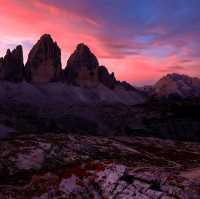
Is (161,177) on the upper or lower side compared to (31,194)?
upper

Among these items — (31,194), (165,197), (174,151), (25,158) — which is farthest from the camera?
(174,151)

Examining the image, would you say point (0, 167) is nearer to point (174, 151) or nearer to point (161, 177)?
point (161, 177)

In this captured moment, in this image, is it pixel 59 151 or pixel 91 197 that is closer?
pixel 91 197

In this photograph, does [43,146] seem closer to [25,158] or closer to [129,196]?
[25,158]

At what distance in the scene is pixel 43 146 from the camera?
297 feet

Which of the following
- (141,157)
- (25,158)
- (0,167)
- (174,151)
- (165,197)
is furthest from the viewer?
(174,151)

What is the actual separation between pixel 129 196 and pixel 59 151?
46892 mm

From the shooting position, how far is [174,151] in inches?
5069

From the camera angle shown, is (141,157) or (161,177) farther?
(141,157)

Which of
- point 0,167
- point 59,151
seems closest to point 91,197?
point 0,167

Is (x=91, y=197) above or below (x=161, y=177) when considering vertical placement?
below

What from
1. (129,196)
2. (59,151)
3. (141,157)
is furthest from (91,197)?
(141,157)

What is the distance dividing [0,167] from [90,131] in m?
126

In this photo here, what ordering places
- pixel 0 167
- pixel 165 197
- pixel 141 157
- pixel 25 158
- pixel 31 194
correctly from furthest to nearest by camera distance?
1. pixel 141 157
2. pixel 25 158
3. pixel 0 167
4. pixel 31 194
5. pixel 165 197
